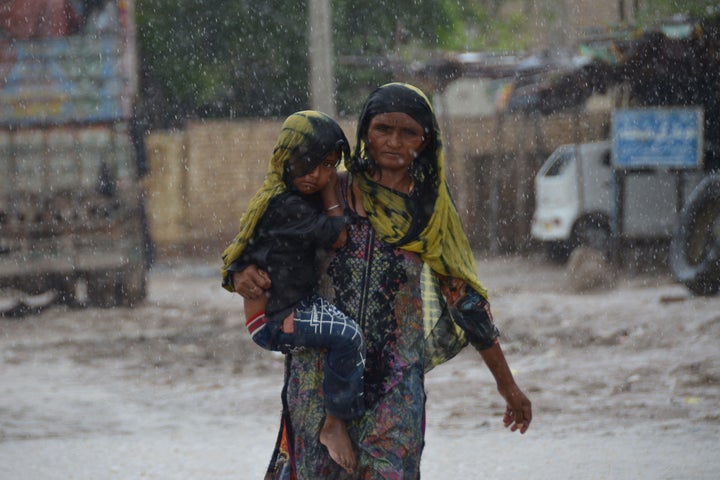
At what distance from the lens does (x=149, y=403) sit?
685 cm

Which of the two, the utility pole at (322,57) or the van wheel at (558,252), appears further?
the van wheel at (558,252)

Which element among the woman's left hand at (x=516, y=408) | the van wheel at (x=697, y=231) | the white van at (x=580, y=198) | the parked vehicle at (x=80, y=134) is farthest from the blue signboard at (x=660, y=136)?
the woman's left hand at (x=516, y=408)

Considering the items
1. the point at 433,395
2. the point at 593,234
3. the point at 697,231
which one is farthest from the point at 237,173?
the point at 433,395

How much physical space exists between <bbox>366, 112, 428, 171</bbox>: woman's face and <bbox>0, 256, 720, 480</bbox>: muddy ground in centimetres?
260

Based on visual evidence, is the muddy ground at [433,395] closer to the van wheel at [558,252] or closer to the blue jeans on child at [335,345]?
the blue jeans on child at [335,345]

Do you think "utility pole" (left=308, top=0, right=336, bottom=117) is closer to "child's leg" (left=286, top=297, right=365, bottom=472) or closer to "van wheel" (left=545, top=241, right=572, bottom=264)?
"van wheel" (left=545, top=241, right=572, bottom=264)

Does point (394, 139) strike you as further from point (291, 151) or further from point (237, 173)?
point (237, 173)

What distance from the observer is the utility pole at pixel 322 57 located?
12.5m

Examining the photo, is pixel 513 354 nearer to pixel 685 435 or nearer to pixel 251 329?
pixel 685 435

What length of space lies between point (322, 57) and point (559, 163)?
4.34 m

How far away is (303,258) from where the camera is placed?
99.5 inches

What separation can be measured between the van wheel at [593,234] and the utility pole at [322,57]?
3.96 meters

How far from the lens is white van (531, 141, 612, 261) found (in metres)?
14.4

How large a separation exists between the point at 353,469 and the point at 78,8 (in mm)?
14502
